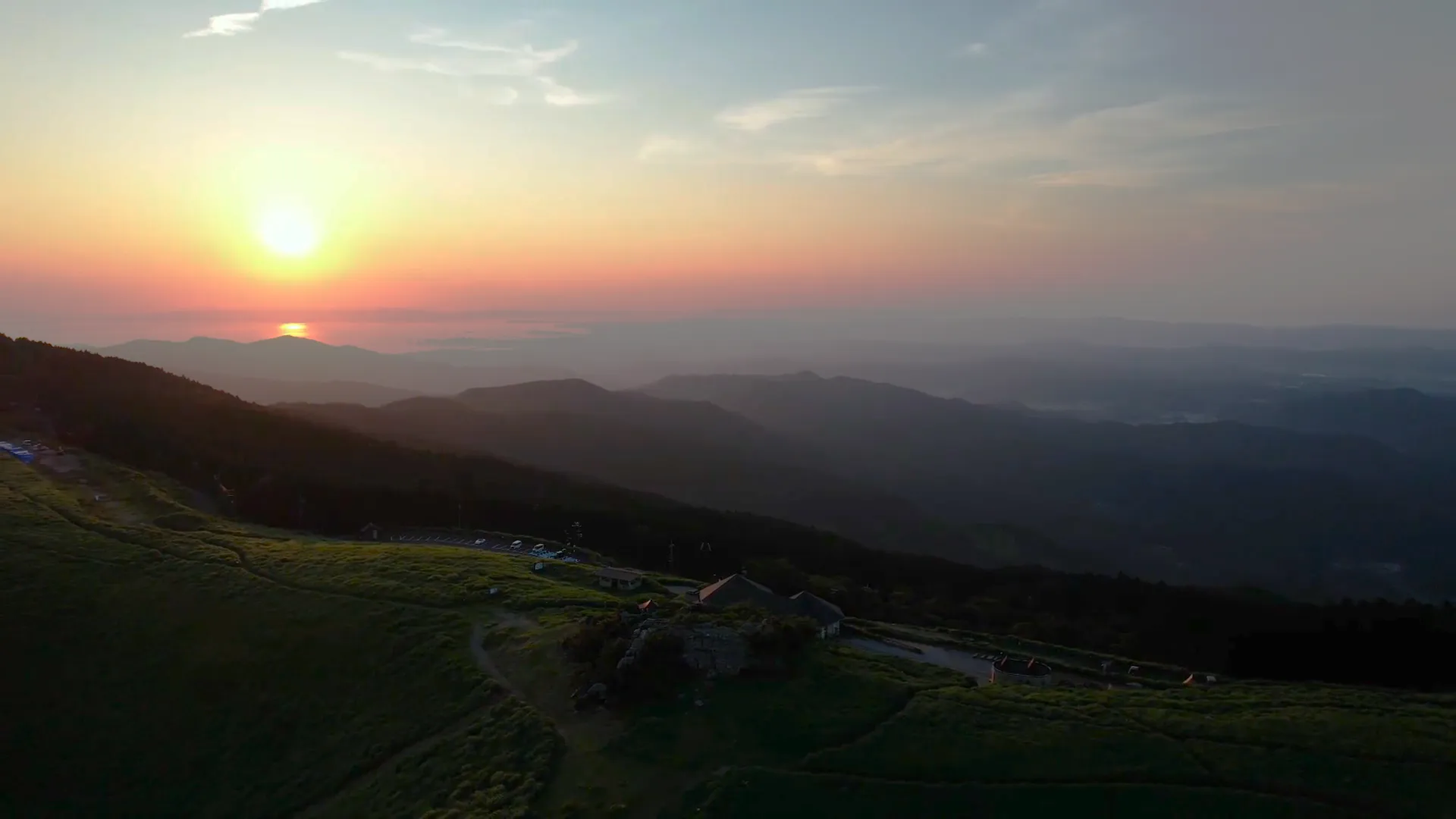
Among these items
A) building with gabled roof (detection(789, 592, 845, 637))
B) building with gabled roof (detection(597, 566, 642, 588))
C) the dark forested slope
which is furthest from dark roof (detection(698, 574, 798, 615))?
the dark forested slope

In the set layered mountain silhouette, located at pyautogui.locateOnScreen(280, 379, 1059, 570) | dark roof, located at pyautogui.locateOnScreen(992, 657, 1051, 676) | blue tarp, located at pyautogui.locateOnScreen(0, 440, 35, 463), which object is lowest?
layered mountain silhouette, located at pyautogui.locateOnScreen(280, 379, 1059, 570)

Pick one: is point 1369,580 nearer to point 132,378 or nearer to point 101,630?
point 101,630

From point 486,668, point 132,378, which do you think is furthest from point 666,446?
point 486,668

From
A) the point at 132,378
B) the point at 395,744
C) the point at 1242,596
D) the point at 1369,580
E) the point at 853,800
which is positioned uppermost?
the point at 132,378

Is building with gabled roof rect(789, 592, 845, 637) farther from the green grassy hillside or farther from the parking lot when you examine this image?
the parking lot

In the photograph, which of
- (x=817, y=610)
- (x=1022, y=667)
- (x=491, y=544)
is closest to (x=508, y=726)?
(x=817, y=610)

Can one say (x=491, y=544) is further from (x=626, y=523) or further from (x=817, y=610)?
(x=817, y=610)

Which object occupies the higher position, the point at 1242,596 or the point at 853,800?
the point at 853,800
